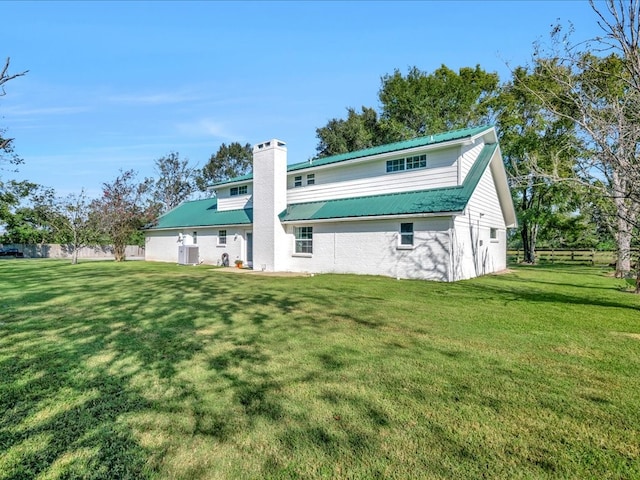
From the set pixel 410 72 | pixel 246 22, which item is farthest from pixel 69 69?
pixel 410 72

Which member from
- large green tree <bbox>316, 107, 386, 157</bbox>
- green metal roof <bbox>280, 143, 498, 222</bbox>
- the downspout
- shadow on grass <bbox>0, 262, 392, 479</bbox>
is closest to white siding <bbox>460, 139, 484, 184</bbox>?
green metal roof <bbox>280, 143, 498, 222</bbox>

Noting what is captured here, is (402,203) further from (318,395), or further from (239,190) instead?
(239,190)

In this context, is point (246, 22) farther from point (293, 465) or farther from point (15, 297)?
point (293, 465)

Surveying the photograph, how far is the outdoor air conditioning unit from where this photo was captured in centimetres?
2275

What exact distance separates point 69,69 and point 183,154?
128 ft

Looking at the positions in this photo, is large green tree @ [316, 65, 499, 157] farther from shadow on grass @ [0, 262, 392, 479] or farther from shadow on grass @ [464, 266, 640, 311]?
shadow on grass @ [0, 262, 392, 479]

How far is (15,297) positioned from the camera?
9.18 metres

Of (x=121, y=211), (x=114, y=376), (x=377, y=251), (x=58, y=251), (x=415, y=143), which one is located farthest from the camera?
(x=58, y=251)

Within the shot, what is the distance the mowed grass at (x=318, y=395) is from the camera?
96.4 inches

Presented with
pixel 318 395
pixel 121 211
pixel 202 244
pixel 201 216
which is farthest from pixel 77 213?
pixel 318 395

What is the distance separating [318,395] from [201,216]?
23771mm

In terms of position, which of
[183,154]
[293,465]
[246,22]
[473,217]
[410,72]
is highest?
[410,72]

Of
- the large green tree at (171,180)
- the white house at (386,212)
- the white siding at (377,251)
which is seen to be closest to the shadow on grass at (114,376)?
the white siding at (377,251)

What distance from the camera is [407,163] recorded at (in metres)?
15.6
